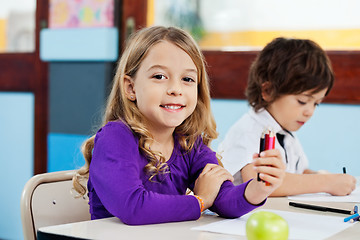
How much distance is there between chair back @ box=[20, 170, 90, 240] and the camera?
4.44ft

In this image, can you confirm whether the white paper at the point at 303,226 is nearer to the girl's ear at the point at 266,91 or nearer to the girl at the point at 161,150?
the girl at the point at 161,150

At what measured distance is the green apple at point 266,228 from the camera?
2.96 feet

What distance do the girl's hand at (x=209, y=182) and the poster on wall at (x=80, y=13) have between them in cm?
192

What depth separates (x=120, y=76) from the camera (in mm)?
1443

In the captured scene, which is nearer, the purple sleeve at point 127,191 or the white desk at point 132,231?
the white desk at point 132,231

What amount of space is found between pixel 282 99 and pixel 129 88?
Answer: 0.71 metres

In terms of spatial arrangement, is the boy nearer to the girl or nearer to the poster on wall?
the girl

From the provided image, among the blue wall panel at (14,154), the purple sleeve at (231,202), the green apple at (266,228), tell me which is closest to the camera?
the green apple at (266,228)

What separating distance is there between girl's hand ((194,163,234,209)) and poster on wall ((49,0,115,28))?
6.29 feet

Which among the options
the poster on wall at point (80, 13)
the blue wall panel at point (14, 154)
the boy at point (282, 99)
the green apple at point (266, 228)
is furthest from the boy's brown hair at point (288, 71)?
the blue wall panel at point (14, 154)

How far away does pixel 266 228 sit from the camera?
0.90 meters

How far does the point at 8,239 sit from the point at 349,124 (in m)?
2.21

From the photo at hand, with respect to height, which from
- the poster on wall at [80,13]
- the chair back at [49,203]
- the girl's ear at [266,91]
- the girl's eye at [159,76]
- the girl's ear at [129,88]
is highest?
the poster on wall at [80,13]

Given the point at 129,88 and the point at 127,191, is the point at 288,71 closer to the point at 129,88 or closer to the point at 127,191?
the point at 129,88
